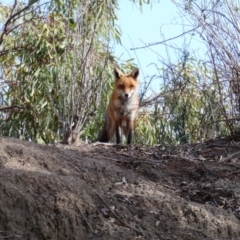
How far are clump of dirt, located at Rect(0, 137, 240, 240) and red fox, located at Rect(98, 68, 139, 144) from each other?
12.9ft

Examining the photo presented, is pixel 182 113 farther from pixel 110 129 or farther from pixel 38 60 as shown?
pixel 38 60

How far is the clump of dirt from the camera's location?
5395 millimetres

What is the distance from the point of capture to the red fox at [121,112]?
1112 cm

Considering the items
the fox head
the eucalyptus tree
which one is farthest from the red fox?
the eucalyptus tree

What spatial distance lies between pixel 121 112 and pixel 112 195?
534 centimetres

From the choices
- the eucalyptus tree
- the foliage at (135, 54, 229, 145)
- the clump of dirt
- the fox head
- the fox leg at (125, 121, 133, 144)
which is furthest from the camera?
the eucalyptus tree

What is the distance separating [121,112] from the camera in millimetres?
11195

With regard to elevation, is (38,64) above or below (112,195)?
above

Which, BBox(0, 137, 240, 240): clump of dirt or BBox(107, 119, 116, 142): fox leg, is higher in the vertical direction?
BBox(107, 119, 116, 142): fox leg

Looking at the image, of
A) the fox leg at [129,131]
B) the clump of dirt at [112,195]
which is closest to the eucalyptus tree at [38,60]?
the fox leg at [129,131]

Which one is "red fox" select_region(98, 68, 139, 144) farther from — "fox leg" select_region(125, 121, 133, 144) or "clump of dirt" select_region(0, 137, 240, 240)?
"clump of dirt" select_region(0, 137, 240, 240)

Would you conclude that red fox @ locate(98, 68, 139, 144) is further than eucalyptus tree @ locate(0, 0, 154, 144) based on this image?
No

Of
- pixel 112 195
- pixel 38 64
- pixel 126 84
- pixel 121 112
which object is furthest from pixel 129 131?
pixel 112 195

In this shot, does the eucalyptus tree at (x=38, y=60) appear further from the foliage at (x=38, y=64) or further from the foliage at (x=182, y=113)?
the foliage at (x=182, y=113)
